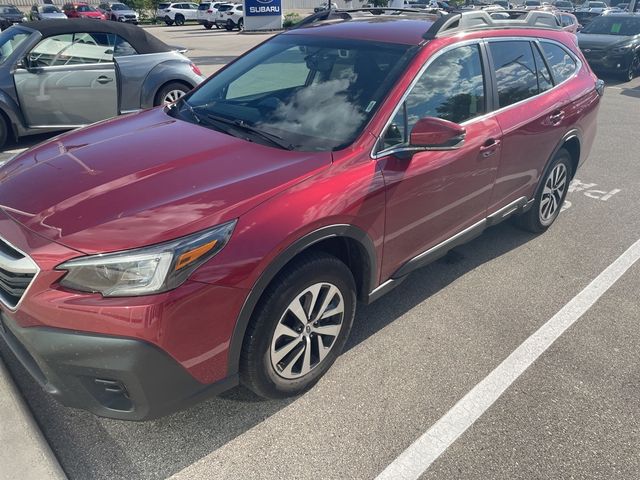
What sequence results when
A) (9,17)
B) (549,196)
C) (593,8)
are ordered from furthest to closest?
(593,8) < (9,17) < (549,196)

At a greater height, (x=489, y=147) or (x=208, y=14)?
(x=208, y=14)

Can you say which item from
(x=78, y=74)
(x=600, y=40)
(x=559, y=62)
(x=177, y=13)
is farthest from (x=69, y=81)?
(x=177, y=13)

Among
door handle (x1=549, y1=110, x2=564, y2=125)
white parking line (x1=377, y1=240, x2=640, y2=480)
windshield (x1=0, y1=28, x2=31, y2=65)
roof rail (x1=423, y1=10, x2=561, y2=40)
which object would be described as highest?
roof rail (x1=423, y1=10, x2=561, y2=40)

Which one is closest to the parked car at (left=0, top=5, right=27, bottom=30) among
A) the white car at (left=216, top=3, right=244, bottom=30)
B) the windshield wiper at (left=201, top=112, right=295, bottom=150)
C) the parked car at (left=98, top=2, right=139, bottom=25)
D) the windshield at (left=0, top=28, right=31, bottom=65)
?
the parked car at (left=98, top=2, right=139, bottom=25)

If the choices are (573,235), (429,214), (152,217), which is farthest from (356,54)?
(573,235)

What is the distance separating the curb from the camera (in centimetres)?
213

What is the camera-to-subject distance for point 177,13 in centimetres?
3916

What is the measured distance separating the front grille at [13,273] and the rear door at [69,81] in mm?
4881

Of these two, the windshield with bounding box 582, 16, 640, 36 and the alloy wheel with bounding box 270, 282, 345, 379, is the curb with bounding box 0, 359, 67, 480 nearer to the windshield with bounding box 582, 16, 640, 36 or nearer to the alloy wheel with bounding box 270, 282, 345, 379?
the alloy wheel with bounding box 270, 282, 345, 379

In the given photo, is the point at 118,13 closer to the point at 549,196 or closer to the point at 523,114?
the point at 549,196

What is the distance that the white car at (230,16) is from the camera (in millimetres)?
33125

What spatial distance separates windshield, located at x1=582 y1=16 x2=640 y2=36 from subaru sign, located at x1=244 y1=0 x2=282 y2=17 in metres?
19.3

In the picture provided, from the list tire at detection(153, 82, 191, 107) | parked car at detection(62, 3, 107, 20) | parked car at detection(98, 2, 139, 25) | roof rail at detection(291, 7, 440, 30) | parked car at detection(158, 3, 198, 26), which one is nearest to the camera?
roof rail at detection(291, 7, 440, 30)

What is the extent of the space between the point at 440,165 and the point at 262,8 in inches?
1155
